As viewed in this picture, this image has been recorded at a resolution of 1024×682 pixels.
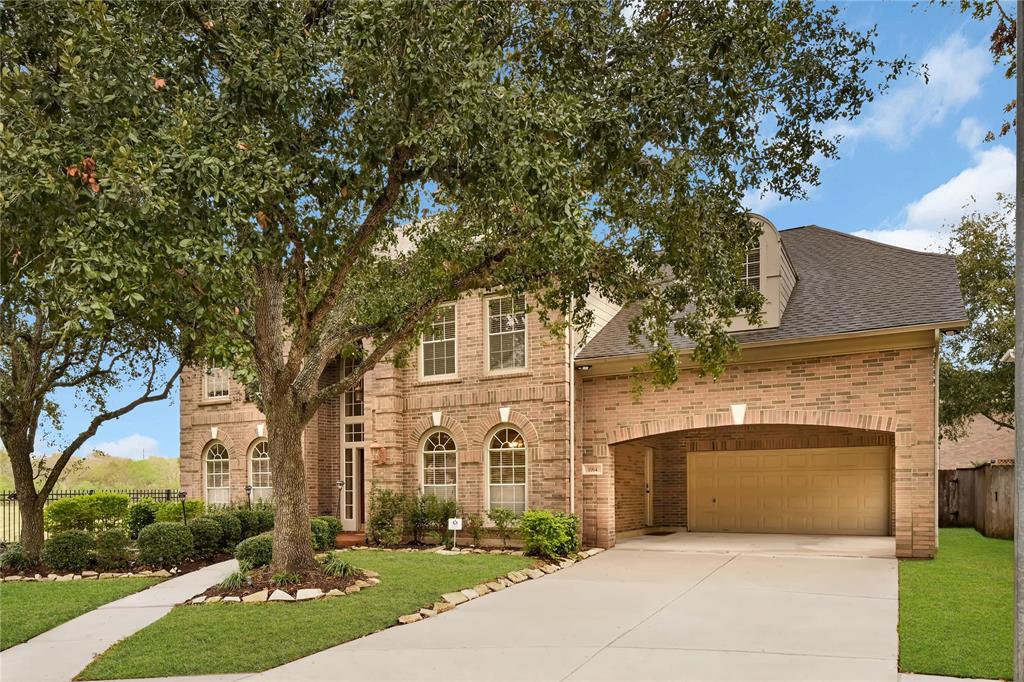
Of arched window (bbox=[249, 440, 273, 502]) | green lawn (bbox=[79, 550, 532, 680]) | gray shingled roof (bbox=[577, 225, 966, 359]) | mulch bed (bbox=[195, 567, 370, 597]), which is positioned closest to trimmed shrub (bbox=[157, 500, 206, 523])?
arched window (bbox=[249, 440, 273, 502])

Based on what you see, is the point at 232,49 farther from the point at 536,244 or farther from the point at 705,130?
the point at 705,130

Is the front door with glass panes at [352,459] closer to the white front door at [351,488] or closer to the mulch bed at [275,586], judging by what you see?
the white front door at [351,488]

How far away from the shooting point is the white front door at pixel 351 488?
64.3 ft

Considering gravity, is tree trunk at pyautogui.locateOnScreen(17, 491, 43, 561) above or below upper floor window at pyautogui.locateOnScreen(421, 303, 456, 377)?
below

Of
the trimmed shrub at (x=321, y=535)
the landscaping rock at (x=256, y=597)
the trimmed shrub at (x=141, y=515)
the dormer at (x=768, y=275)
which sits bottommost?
the trimmed shrub at (x=141, y=515)

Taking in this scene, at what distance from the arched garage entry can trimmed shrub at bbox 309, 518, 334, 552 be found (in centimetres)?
618

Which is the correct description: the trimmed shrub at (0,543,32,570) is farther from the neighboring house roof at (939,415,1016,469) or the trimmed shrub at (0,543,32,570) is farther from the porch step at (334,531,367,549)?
the neighboring house roof at (939,415,1016,469)

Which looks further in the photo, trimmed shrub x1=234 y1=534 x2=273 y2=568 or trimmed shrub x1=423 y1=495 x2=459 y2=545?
trimmed shrub x1=423 y1=495 x2=459 y2=545

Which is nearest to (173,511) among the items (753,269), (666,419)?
(666,419)

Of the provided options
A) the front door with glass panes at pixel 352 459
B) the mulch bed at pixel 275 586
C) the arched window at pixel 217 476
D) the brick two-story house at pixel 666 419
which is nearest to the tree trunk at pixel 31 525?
the mulch bed at pixel 275 586

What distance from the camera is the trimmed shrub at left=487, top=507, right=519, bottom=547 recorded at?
1573cm

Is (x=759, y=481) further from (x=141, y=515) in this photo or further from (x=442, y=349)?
(x=141, y=515)

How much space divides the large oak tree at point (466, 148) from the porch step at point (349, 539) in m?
6.09

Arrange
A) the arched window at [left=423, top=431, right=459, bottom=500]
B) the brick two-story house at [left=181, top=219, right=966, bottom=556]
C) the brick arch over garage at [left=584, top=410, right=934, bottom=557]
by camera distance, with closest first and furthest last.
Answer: the brick arch over garage at [left=584, top=410, right=934, bottom=557]
the brick two-story house at [left=181, top=219, right=966, bottom=556]
the arched window at [left=423, top=431, right=459, bottom=500]
